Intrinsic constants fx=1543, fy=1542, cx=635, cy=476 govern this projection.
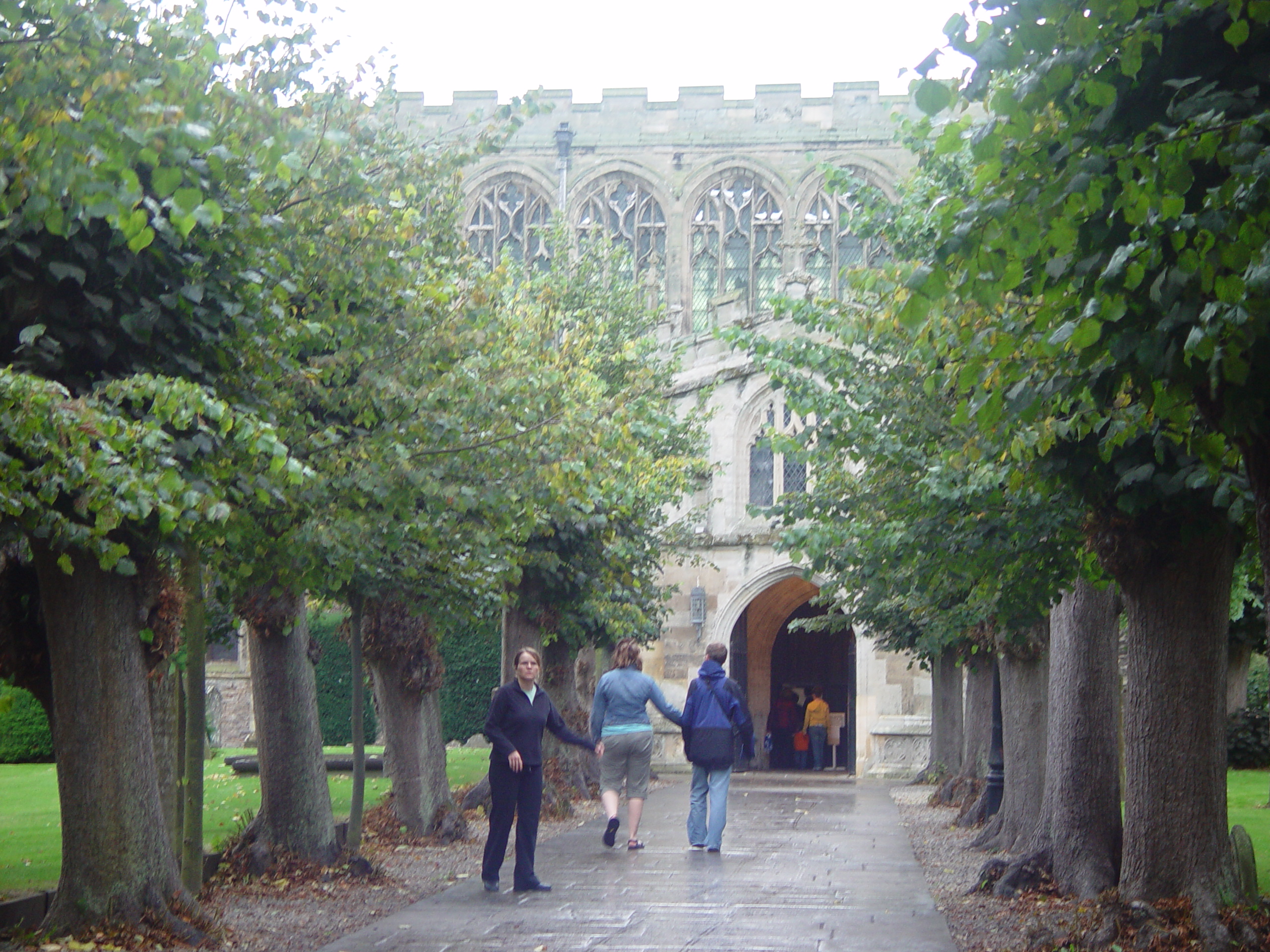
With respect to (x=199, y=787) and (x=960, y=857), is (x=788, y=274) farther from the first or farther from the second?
(x=199, y=787)

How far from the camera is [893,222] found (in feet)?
46.1

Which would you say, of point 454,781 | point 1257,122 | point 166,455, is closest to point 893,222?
point 166,455

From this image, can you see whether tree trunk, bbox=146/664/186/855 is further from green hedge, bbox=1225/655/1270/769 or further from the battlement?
the battlement

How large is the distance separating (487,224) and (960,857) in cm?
3437

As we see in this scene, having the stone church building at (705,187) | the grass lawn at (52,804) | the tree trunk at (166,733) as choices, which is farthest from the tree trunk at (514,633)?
the stone church building at (705,187)

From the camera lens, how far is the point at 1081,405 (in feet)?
24.2

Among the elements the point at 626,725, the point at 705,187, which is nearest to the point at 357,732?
the point at 626,725

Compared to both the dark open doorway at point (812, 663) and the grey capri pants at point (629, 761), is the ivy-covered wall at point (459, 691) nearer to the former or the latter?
the dark open doorway at point (812, 663)

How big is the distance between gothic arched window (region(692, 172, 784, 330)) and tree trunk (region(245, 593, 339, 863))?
33230mm

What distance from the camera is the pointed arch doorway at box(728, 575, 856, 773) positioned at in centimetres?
3269

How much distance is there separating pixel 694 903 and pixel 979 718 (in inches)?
453

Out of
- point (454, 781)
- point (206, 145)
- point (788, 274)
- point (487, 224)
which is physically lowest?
point (454, 781)

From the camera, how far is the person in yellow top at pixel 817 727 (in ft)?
106

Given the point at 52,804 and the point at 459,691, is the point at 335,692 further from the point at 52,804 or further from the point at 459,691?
the point at 52,804
